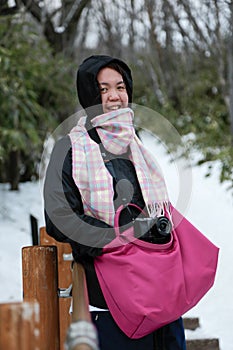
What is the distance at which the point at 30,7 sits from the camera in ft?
24.8

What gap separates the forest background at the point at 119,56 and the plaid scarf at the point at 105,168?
42 centimetres

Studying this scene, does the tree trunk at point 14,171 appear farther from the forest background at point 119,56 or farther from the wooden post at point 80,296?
the wooden post at point 80,296

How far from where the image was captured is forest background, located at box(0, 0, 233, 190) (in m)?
6.13

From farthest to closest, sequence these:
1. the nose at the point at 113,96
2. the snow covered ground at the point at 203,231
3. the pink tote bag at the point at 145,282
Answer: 1. the snow covered ground at the point at 203,231
2. the nose at the point at 113,96
3. the pink tote bag at the point at 145,282

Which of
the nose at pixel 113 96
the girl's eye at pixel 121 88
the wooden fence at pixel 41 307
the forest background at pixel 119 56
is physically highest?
the forest background at pixel 119 56

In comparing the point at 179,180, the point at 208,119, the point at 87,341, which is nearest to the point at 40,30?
the point at 208,119

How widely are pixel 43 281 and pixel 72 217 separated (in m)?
0.34

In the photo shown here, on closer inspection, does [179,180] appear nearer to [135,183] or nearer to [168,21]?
[135,183]

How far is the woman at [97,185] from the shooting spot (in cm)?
174

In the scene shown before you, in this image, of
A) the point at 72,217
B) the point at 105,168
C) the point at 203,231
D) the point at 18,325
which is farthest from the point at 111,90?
the point at 203,231

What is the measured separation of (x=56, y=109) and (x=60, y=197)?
5.96 meters

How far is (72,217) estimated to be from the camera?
5.68ft

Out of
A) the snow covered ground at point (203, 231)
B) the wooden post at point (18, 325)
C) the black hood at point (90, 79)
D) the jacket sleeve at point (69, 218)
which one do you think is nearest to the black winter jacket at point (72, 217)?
the jacket sleeve at point (69, 218)

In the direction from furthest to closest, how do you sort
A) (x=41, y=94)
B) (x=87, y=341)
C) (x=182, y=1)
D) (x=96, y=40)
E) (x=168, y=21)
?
(x=96, y=40), (x=168, y=21), (x=182, y=1), (x=41, y=94), (x=87, y=341)
